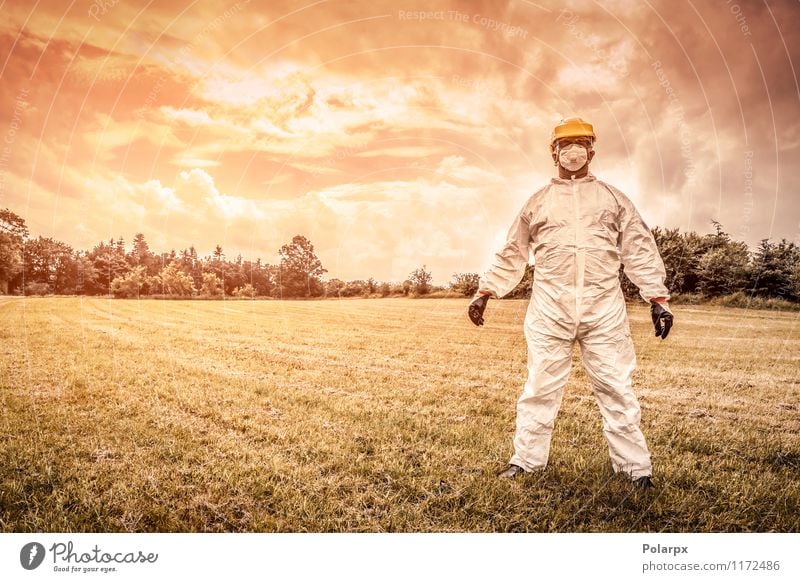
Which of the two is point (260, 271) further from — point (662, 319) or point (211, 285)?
point (662, 319)

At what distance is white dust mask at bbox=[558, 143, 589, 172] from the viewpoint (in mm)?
3188

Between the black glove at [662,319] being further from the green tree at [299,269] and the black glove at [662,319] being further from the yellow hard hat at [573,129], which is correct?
the green tree at [299,269]

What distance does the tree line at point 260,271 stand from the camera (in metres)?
4.62

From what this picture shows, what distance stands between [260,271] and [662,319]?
439cm

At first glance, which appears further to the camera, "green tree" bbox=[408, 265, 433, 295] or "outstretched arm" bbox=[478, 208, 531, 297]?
"green tree" bbox=[408, 265, 433, 295]

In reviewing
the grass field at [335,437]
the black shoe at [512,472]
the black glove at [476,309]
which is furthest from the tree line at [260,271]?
the black shoe at [512,472]

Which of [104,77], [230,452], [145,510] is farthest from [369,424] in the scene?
[104,77]

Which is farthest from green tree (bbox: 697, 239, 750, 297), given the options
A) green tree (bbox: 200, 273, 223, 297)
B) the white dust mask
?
green tree (bbox: 200, 273, 223, 297)

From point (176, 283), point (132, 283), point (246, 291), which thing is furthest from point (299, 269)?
point (132, 283)

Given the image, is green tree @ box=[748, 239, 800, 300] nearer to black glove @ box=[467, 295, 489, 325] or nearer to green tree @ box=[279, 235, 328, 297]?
black glove @ box=[467, 295, 489, 325]

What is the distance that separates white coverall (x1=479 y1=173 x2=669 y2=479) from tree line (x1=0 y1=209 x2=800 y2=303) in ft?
5.22

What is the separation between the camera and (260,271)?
5777 millimetres

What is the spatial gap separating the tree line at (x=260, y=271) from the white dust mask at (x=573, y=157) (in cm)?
184
